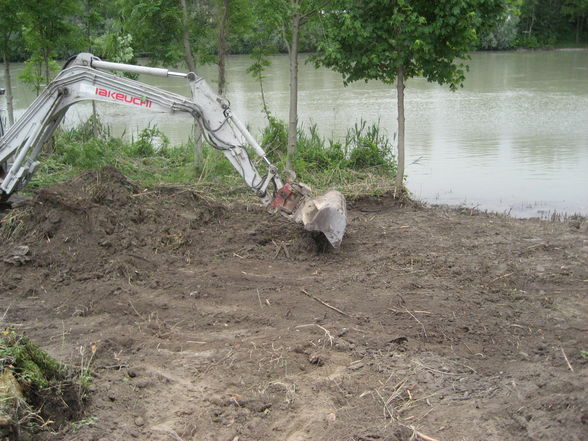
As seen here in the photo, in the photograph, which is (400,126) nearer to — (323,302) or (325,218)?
(325,218)

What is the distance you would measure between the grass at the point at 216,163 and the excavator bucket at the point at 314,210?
2.65m

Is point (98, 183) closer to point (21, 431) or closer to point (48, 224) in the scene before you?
point (48, 224)

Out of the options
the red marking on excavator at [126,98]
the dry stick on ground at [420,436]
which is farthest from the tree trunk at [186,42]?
the dry stick on ground at [420,436]

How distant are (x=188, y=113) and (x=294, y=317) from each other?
10.9 feet

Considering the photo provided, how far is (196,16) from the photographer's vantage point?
11.8 meters

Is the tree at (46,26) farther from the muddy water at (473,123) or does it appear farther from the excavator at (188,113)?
the excavator at (188,113)

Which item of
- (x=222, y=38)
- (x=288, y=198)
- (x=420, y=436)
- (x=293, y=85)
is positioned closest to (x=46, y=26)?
(x=222, y=38)

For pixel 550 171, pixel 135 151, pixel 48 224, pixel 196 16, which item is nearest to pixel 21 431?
pixel 48 224

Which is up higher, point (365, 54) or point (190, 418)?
point (365, 54)

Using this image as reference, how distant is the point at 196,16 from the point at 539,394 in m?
9.26

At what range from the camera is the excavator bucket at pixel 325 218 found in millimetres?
8094

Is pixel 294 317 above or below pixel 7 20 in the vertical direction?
below

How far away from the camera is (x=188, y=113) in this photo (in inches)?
336

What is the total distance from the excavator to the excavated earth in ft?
1.53
